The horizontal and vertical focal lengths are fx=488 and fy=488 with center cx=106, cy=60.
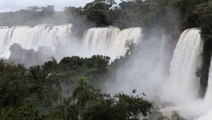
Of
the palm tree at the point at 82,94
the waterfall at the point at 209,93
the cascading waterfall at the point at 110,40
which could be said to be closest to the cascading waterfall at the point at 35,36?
the cascading waterfall at the point at 110,40

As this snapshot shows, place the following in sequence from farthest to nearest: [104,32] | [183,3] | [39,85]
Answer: [104,32]
[183,3]
[39,85]

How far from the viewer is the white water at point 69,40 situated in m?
50.4

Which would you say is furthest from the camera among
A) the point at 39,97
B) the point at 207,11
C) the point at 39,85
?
the point at 207,11

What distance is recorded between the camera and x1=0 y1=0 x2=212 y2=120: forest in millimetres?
27469

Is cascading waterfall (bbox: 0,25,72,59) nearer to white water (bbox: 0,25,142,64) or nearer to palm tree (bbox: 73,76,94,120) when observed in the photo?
white water (bbox: 0,25,142,64)

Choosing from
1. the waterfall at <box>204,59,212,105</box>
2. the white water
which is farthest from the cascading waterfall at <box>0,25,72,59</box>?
the waterfall at <box>204,59,212,105</box>

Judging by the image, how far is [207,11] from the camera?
37344mm

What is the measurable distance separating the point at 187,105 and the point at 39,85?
34.9ft

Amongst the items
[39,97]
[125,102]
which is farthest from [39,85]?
[125,102]

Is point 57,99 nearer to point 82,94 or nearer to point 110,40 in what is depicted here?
point 82,94

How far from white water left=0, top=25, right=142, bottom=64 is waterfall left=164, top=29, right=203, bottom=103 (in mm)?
8705

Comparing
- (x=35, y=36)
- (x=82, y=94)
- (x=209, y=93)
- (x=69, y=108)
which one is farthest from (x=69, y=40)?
(x=82, y=94)

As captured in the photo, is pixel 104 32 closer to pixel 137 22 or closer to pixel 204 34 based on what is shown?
pixel 137 22

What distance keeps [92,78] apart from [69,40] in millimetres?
23320
